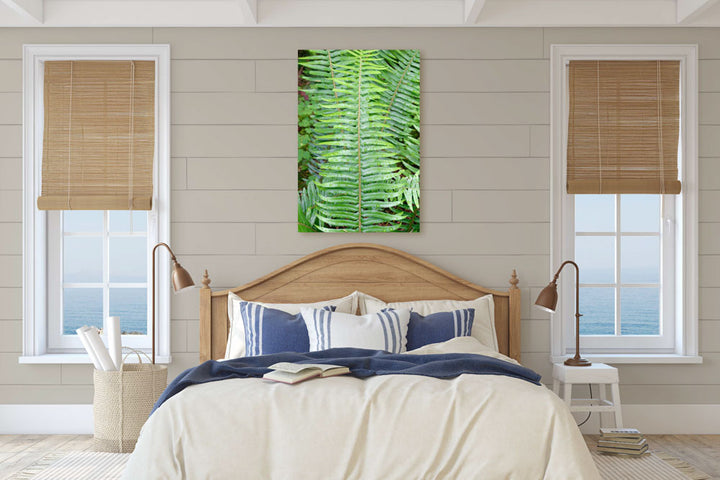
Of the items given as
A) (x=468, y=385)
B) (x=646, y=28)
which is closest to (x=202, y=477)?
(x=468, y=385)

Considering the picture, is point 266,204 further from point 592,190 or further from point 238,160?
point 592,190

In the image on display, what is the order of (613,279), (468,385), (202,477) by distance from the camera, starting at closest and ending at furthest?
(202,477) → (468,385) → (613,279)

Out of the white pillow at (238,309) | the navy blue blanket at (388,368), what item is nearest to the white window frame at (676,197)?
the white pillow at (238,309)

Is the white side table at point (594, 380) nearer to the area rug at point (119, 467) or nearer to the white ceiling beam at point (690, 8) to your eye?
the area rug at point (119, 467)

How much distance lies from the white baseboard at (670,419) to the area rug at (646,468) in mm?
457

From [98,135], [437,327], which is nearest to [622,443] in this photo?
[437,327]

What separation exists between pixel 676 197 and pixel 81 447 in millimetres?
3983

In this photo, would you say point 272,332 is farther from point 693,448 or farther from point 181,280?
point 693,448

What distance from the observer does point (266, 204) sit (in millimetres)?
4266

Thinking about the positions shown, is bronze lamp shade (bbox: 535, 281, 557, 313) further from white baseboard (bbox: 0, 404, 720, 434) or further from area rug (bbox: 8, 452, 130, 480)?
area rug (bbox: 8, 452, 130, 480)

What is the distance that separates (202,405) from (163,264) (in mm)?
1822

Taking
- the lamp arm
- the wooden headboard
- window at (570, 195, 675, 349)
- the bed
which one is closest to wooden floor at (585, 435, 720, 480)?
window at (570, 195, 675, 349)

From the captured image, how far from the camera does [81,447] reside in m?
3.93

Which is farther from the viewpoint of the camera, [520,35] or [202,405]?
[520,35]
